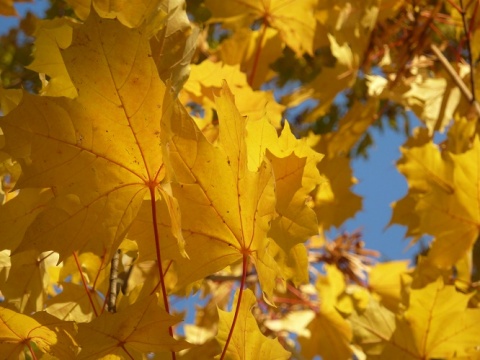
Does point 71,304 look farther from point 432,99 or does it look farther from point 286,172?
point 432,99

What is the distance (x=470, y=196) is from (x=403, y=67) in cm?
55

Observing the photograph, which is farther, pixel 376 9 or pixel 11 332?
pixel 376 9

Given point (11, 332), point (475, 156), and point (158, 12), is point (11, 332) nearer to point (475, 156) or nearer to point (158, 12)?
point (158, 12)

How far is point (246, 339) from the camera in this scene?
2.12ft

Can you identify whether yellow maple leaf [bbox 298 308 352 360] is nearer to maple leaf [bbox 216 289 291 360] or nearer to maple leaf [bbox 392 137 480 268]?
maple leaf [bbox 392 137 480 268]

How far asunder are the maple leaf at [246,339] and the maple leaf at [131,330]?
Result: 66mm

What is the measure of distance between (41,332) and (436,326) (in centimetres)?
53

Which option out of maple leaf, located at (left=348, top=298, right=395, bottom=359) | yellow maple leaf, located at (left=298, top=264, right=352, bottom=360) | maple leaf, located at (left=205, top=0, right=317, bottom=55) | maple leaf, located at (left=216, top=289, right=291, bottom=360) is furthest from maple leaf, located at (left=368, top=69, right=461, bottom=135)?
maple leaf, located at (left=216, top=289, right=291, bottom=360)

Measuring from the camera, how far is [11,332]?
2.11 feet

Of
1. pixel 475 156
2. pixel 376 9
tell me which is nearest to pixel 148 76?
pixel 475 156

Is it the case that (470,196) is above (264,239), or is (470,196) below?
below

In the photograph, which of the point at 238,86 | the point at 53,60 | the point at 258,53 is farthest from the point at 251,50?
the point at 53,60

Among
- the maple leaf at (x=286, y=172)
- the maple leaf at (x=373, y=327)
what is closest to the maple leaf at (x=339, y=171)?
the maple leaf at (x=373, y=327)

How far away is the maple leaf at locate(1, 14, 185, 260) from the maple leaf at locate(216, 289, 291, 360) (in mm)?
143
